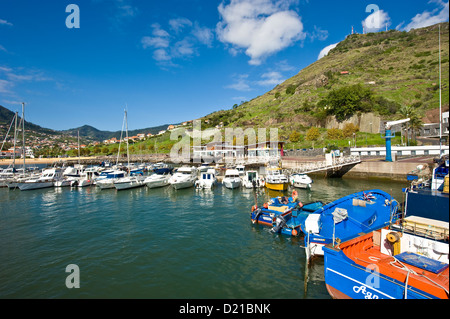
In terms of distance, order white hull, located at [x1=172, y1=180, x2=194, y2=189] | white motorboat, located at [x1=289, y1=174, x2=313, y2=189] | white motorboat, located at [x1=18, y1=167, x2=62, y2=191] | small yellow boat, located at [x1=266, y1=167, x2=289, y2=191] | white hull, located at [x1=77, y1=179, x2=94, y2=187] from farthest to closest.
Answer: white hull, located at [x1=77, y1=179, x2=94, y2=187] → white motorboat, located at [x1=18, y1=167, x2=62, y2=191] → white hull, located at [x1=172, y1=180, x2=194, y2=189] → white motorboat, located at [x1=289, y1=174, x2=313, y2=189] → small yellow boat, located at [x1=266, y1=167, x2=289, y2=191]

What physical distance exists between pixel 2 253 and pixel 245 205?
19153 mm

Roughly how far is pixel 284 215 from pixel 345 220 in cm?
483

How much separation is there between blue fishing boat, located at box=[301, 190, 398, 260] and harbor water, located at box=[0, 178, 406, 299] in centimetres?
127

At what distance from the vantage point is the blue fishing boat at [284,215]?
15.4 m

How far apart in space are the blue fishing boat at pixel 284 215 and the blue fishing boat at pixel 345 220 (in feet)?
6.92

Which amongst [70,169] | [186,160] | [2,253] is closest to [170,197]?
[2,253]

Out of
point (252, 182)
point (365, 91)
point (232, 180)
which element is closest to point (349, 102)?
point (365, 91)

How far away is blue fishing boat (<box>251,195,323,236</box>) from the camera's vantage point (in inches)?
604

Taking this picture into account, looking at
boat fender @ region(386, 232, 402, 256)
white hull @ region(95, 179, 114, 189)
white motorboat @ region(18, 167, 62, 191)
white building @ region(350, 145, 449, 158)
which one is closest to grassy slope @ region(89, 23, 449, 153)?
white building @ region(350, 145, 449, 158)

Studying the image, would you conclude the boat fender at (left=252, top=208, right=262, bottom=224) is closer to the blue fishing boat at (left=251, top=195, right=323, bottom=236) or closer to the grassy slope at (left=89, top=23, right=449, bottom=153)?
the blue fishing boat at (left=251, top=195, right=323, bottom=236)

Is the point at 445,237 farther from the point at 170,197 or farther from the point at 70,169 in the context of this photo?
the point at 70,169
